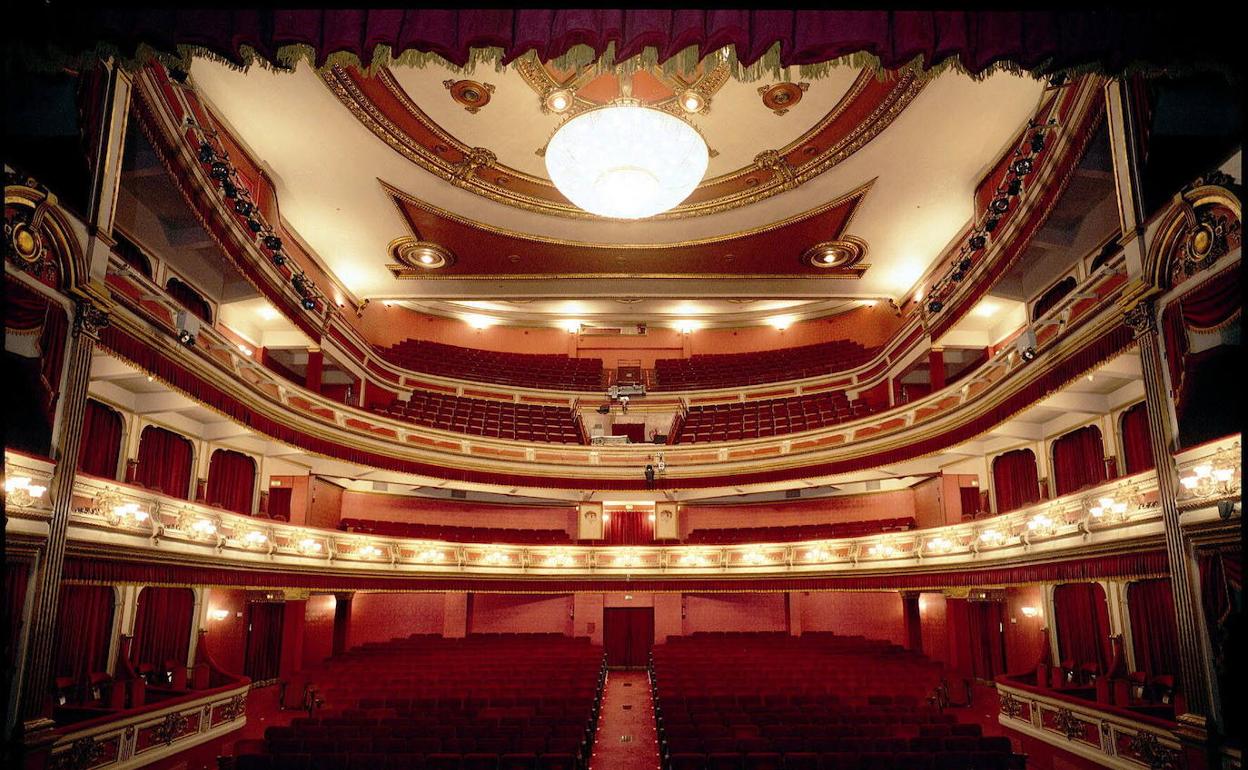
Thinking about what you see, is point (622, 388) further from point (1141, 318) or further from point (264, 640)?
point (1141, 318)

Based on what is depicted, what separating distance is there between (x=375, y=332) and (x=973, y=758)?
1404 cm

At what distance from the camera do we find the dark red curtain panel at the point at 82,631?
295 inches

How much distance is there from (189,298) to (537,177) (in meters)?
5.35

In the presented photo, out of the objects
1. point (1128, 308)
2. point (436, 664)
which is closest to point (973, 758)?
point (1128, 308)

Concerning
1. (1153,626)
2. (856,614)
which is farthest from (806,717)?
(856,614)

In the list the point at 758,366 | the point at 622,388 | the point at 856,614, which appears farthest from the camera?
the point at 758,366

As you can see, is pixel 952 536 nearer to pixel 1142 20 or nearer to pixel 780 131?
pixel 780 131

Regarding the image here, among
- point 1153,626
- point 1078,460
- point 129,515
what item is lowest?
point 1153,626

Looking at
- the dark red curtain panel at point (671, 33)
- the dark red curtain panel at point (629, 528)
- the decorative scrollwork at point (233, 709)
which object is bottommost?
the decorative scrollwork at point (233, 709)

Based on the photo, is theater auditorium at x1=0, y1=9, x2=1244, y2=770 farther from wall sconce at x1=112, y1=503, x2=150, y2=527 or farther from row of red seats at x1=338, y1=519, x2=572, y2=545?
row of red seats at x1=338, y1=519, x2=572, y2=545

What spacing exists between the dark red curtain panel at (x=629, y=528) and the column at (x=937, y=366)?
6.82 metres

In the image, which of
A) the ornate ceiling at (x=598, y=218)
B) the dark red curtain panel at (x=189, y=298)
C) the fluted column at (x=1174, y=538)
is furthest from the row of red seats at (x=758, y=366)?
the fluted column at (x=1174, y=538)

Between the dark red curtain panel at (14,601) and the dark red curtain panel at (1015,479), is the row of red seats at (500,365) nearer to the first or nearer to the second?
the dark red curtain panel at (1015,479)

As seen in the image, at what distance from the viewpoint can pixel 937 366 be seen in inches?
474
